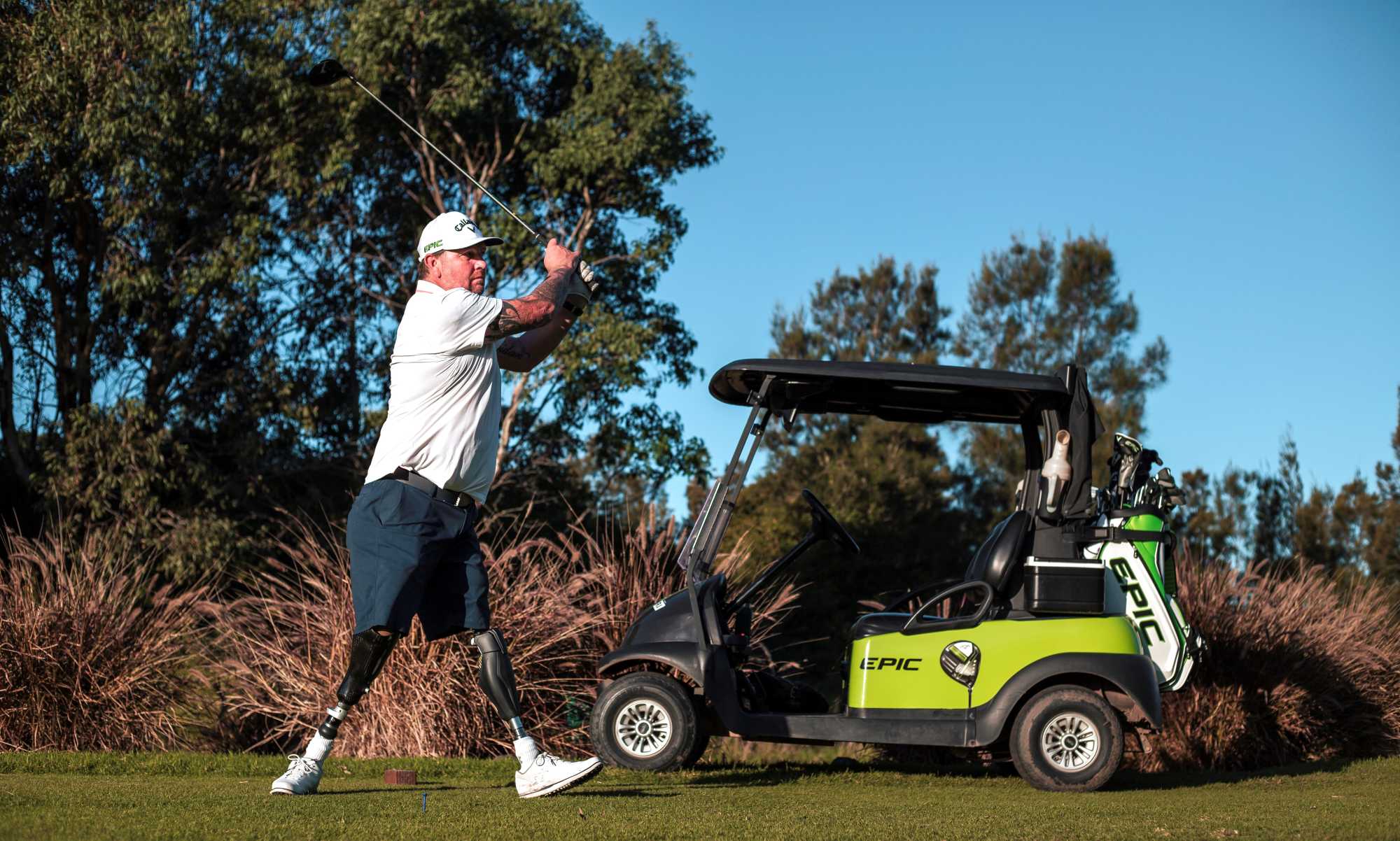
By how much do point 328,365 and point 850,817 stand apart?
14.8m

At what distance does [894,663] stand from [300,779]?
8.23 ft

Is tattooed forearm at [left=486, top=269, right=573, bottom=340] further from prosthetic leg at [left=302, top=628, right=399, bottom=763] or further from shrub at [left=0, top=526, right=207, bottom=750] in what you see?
shrub at [left=0, top=526, right=207, bottom=750]

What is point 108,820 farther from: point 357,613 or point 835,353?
point 835,353

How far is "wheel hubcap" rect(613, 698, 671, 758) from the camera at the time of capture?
5996 millimetres

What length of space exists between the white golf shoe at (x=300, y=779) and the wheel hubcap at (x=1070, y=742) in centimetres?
289

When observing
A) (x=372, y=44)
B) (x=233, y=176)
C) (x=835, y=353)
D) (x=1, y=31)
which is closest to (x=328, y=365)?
(x=233, y=176)

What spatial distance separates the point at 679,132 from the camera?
59.5 feet

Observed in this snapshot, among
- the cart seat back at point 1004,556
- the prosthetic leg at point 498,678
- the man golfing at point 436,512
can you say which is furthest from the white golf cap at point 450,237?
the cart seat back at point 1004,556

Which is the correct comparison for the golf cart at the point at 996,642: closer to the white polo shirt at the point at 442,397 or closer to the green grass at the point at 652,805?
the green grass at the point at 652,805

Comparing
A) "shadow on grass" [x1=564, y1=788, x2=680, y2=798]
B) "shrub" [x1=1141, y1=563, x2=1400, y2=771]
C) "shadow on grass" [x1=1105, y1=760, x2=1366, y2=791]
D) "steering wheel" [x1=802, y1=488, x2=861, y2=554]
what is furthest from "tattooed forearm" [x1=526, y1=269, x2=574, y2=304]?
"shrub" [x1=1141, y1=563, x2=1400, y2=771]

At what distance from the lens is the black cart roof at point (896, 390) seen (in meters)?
5.91

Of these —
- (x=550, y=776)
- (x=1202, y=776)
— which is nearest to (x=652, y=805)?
(x=550, y=776)

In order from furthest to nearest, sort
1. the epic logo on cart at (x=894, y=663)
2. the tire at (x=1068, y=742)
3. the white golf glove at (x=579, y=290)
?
the epic logo on cart at (x=894, y=663) < the tire at (x=1068, y=742) < the white golf glove at (x=579, y=290)

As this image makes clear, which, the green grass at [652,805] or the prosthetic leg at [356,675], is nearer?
the green grass at [652,805]
